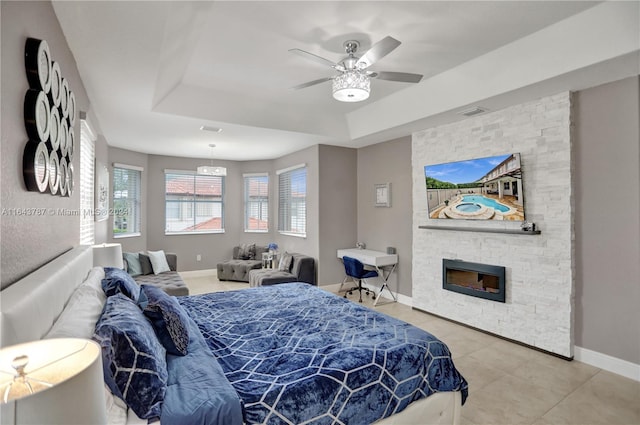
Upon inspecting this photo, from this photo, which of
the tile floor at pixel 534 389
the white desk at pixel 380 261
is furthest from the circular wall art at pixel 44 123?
the white desk at pixel 380 261

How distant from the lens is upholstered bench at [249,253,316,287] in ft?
17.5

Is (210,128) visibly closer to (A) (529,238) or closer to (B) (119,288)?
(B) (119,288)

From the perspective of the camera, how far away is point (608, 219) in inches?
120

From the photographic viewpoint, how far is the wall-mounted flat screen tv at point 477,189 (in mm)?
3613

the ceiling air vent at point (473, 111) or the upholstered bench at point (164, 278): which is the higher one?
the ceiling air vent at point (473, 111)

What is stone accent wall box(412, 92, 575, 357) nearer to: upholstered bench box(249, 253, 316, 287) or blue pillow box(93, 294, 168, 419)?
upholstered bench box(249, 253, 316, 287)

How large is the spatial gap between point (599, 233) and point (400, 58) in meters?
2.59

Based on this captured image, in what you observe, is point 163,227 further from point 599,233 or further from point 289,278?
point 599,233

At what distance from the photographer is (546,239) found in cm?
341

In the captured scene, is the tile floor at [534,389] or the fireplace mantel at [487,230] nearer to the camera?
the tile floor at [534,389]

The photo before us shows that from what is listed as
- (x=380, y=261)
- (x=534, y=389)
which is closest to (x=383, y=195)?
(x=380, y=261)

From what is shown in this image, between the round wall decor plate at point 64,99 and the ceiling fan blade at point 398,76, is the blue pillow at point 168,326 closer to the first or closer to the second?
the round wall decor plate at point 64,99

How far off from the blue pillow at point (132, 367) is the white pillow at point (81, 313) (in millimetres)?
57

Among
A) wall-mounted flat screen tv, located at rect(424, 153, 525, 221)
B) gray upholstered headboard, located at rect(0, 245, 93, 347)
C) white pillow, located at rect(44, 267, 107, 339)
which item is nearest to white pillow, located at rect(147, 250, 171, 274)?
white pillow, located at rect(44, 267, 107, 339)
